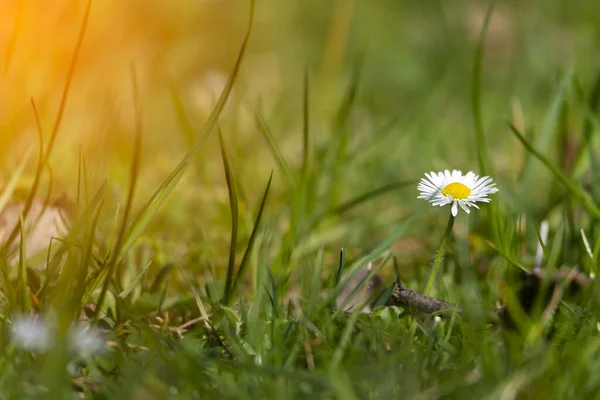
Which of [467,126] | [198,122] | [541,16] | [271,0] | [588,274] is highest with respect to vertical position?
[541,16]

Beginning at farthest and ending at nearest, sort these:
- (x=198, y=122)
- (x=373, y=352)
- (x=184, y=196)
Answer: (x=198, y=122), (x=184, y=196), (x=373, y=352)

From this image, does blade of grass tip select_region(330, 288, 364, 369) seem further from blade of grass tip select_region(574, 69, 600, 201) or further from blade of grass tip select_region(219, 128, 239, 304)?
blade of grass tip select_region(574, 69, 600, 201)

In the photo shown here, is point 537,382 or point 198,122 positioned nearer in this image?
point 537,382

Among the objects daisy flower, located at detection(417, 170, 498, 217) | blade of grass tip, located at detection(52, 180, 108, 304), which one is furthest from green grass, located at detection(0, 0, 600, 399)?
daisy flower, located at detection(417, 170, 498, 217)

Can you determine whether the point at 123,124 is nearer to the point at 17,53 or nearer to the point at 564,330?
the point at 17,53

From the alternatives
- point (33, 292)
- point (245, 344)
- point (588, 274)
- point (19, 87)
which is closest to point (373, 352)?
point (245, 344)

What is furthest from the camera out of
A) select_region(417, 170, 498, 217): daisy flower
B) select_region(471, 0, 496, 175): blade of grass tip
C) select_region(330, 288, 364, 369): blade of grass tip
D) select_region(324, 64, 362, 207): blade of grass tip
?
select_region(324, 64, 362, 207): blade of grass tip

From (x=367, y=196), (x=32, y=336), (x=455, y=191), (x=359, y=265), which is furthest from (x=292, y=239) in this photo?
(x=32, y=336)
